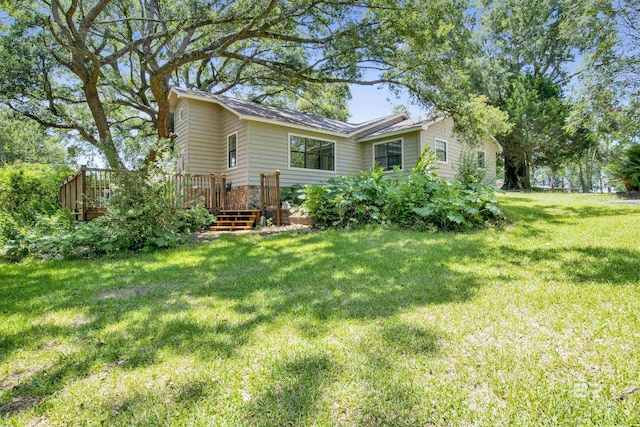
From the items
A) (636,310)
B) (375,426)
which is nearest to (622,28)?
(636,310)

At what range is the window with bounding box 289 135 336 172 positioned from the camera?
39.9ft

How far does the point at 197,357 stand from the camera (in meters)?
2.14

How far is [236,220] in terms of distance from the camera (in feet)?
31.3

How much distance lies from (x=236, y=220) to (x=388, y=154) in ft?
24.0

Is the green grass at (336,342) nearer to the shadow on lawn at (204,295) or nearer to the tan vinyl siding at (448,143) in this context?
the shadow on lawn at (204,295)

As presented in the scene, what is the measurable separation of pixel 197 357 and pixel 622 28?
13.1m

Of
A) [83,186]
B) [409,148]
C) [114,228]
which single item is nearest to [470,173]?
[409,148]

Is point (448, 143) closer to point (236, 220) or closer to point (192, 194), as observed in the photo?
point (236, 220)

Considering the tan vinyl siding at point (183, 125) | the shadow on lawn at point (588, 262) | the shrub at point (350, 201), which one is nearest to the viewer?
the shadow on lawn at point (588, 262)

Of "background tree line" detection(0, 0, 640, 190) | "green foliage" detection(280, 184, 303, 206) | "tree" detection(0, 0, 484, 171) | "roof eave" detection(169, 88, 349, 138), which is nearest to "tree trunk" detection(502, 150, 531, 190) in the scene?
"background tree line" detection(0, 0, 640, 190)

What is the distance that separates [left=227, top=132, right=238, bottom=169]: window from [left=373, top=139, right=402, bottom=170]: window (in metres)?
5.56

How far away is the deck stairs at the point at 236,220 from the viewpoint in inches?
352

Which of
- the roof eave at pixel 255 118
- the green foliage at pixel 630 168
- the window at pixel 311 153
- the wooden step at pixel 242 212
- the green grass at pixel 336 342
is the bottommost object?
the green grass at pixel 336 342

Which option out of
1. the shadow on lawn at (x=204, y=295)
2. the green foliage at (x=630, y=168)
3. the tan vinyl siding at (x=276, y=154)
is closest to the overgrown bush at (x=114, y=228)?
the shadow on lawn at (x=204, y=295)
